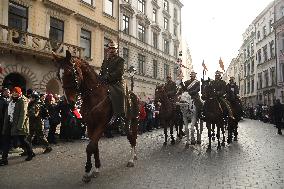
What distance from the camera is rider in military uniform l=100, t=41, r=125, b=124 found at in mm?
7098

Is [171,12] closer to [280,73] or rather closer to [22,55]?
[280,73]

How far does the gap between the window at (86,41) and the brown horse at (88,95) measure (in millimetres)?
18571

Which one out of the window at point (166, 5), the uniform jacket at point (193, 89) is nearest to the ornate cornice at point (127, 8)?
the window at point (166, 5)

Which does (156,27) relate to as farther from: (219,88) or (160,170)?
(160,170)

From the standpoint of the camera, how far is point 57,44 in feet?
68.0

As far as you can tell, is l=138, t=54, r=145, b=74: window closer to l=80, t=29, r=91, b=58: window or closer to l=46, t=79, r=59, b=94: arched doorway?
l=80, t=29, r=91, b=58: window

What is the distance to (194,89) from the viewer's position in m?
11.7

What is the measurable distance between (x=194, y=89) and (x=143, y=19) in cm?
2500

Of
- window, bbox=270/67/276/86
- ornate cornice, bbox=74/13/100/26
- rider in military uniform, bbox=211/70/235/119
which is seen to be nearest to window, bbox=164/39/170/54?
window, bbox=270/67/276/86

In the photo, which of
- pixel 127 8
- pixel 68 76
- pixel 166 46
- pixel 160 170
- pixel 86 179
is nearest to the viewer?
pixel 68 76

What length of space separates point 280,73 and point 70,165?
1513 inches

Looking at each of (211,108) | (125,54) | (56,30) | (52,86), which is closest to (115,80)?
(211,108)

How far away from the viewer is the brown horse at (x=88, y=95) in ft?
20.2

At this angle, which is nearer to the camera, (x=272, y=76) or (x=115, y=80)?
(x=115, y=80)
